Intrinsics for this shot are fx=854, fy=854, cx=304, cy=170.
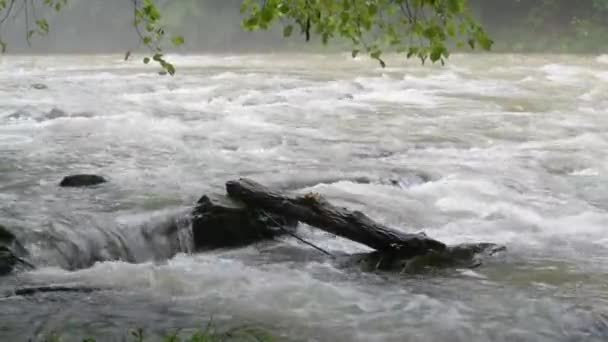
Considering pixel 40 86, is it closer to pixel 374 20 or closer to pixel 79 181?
pixel 79 181

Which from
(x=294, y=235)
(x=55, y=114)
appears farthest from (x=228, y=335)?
(x=55, y=114)

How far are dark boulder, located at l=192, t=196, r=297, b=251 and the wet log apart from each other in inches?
10.0

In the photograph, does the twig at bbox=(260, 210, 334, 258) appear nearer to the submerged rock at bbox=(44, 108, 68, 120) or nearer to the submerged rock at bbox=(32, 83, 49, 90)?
the submerged rock at bbox=(44, 108, 68, 120)

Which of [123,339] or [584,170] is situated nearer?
[123,339]

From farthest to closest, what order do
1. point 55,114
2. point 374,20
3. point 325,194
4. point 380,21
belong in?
point 55,114
point 325,194
point 380,21
point 374,20

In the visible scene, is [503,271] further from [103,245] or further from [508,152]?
[508,152]

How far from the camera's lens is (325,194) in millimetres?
9453

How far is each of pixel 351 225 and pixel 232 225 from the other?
1.19m

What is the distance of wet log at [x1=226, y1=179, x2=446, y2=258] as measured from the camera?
6.96 meters

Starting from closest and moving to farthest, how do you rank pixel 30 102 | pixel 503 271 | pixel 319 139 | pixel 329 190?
1. pixel 503 271
2. pixel 329 190
3. pixel 319 139
4. pixel 30 102

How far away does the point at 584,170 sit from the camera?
11.2 m

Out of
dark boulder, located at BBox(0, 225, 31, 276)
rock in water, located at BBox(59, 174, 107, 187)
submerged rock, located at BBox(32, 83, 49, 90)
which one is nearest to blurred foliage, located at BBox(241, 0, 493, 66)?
dark boulder, located at BBox(0, 225, 31, 276)

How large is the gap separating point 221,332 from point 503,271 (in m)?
2.60

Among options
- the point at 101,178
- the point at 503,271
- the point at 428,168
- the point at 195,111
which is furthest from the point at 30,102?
the point at 503,271
